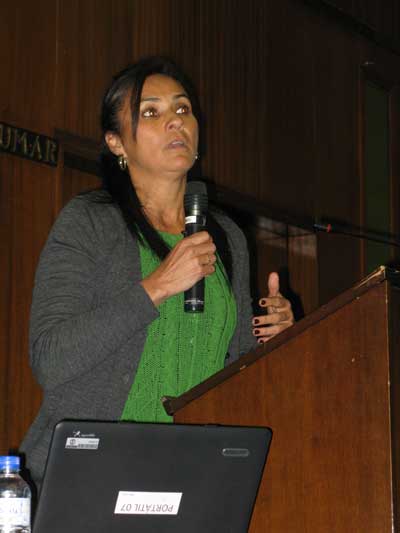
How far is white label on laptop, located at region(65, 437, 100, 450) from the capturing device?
5.10ft

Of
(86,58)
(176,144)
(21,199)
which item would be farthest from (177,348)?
(86,58)

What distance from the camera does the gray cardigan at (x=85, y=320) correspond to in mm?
1946

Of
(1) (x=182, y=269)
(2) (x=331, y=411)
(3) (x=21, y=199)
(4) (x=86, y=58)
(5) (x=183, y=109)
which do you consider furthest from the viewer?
(4) (x=86, y=58)

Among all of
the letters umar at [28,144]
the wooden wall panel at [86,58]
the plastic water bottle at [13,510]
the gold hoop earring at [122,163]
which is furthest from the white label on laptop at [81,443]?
the wooden wall panel at [86,58]

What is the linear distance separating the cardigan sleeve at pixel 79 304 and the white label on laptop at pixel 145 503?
39 cm

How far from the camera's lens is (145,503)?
162 centimetres

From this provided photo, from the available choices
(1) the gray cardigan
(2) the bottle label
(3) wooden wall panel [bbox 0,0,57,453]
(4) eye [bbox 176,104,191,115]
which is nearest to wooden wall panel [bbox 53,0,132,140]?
(3) wooden wall panel [bbox 0,0,57,453]

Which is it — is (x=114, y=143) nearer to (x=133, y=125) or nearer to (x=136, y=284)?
(x=133, y=125)

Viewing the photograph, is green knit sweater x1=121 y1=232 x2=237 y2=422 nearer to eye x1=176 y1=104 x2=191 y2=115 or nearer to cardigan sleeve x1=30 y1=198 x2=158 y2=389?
cardigan sleeve x1=30 y1=198 x2=158 y2=389

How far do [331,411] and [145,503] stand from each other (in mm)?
339

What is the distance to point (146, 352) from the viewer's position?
213cm

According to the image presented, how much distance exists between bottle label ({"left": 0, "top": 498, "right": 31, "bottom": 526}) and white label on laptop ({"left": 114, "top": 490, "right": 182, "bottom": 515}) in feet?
0.53

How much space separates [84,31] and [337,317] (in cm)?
232

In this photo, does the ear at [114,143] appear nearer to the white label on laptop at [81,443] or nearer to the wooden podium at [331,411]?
the wooden podium at [331,411]
